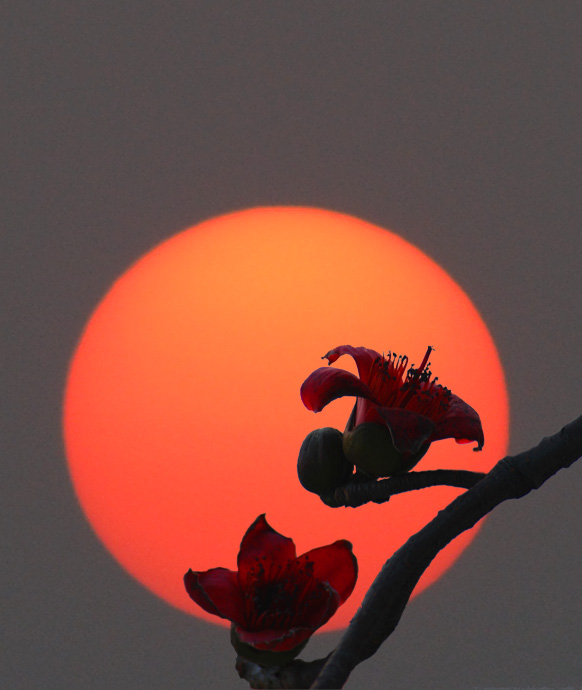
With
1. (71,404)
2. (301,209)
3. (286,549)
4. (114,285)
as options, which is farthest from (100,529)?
(286,549)

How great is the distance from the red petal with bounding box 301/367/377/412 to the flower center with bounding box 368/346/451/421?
0.03m

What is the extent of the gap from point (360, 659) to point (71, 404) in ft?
2.80

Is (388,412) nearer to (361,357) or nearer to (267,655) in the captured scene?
(361,357)

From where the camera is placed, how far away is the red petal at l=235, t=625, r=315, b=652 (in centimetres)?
57

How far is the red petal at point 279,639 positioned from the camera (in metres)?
0.57

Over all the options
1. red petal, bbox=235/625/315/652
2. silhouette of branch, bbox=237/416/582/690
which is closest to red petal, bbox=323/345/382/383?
silhouette of branch, bbox=237/416/582/690

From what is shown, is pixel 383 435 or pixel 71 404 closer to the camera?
pixel 383 435

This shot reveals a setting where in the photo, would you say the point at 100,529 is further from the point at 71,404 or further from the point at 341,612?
the point at 341,612

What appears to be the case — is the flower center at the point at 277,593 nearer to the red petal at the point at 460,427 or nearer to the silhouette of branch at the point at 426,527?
the silhouette of branch at the point at 426,527

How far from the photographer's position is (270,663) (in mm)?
593

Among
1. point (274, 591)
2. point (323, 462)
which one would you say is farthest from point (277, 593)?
point (323, 462)

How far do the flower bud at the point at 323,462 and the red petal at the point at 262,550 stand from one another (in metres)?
0.06

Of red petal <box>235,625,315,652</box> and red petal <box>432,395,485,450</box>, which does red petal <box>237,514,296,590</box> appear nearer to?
red petal <box>235,625,315,652</box>

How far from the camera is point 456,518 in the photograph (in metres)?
0.59
